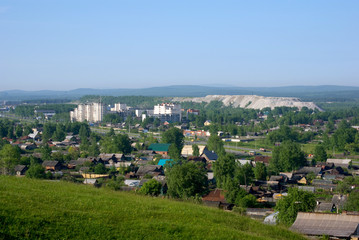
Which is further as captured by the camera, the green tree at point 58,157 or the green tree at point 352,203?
the green tree at point 58,157

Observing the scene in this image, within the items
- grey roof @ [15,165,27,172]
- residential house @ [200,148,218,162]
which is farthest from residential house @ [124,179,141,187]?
residential house @ [200,148,218,162]

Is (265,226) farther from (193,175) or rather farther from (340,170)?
(340,170)

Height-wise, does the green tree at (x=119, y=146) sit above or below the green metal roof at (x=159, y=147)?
above

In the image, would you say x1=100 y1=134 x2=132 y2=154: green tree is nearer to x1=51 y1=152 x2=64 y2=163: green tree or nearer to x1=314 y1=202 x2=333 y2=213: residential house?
x1=51 y1=152 x2=64 y2=163: green tree

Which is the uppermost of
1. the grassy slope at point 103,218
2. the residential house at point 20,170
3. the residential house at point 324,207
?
the grassy slope at point 103,218

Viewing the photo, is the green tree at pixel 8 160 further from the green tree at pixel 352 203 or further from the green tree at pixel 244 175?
the green tree at pixel 352 203

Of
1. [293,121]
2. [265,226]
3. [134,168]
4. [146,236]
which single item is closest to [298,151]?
[134,168]

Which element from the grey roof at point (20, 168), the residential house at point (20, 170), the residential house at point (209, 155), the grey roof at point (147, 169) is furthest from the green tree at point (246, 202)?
the residential house at point (209, 155)
